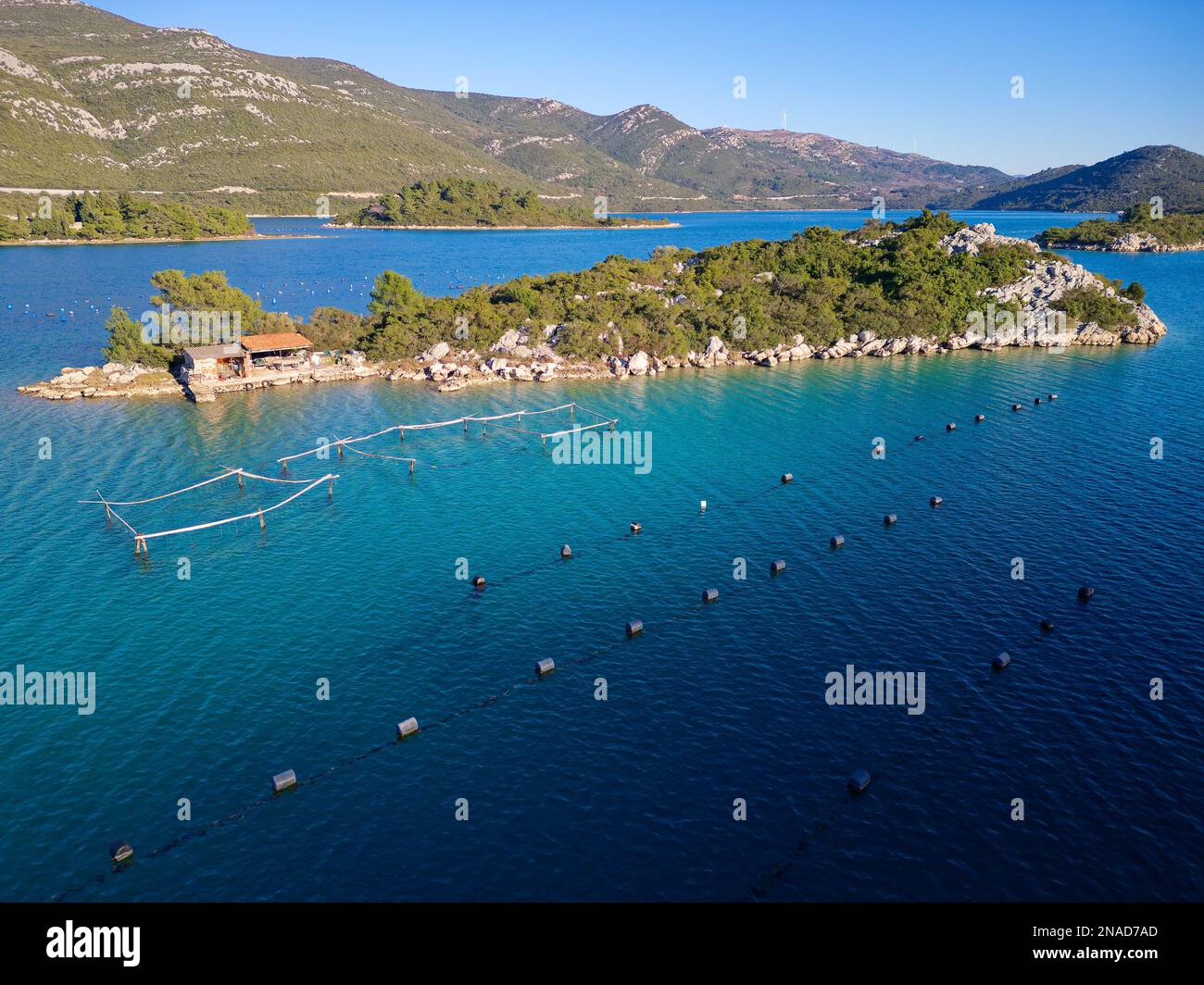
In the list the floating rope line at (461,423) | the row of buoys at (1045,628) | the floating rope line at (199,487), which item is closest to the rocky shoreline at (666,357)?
the floating rope line at (461,423)

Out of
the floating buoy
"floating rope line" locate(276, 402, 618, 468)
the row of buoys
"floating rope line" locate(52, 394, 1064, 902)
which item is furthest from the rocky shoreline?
the floating buoy

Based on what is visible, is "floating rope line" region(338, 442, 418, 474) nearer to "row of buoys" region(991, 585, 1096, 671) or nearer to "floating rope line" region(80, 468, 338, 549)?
"floating rope line" region(80, 468, 338, 549)

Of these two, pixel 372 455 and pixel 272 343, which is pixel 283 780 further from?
pixel 272 343

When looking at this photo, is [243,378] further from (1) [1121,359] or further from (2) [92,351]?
(1) [1121,359]

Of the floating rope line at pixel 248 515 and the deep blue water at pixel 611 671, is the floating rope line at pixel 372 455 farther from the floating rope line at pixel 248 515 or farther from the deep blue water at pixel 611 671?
the floating rope line at pixel 248 515

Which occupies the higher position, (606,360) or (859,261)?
(859,261)

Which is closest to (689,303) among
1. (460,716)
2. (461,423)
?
(461,423)
